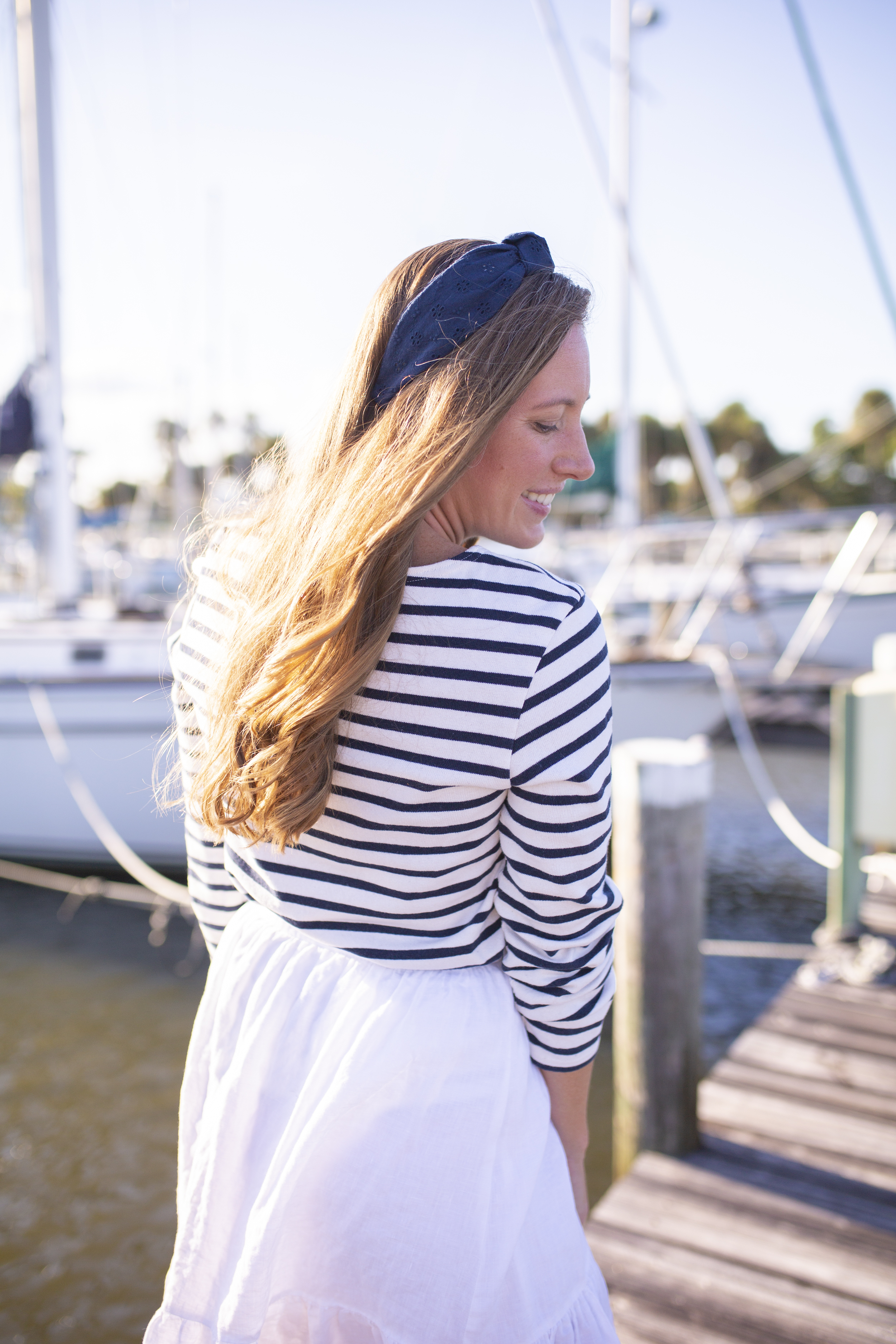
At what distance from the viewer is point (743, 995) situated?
5.96 metres

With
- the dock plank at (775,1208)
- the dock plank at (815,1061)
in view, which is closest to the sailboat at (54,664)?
the dock plank at (815,1061)

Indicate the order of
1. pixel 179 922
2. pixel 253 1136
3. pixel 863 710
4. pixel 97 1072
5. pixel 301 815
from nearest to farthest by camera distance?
pixel 301 815
pixel 253 1136
pixel 863 710
pixel 97 1072
pixel 179 922

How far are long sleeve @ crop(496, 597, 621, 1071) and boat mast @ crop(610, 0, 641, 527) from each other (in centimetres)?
995

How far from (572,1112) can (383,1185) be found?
0.26m

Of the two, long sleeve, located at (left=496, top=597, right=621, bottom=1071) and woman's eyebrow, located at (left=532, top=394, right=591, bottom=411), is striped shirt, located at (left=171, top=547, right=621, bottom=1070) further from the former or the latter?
woman's eyebrow, located at (left=532, top=394, right=591, bottom=411)

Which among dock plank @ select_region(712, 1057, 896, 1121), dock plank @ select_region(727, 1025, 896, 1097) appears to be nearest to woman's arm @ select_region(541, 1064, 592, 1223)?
dock plank @ select_region(712, 1057, 896, 1121)

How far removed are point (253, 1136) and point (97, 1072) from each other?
450cm

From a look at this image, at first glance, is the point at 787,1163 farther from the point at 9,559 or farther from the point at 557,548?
the point at 9,559

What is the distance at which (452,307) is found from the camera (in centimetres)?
106

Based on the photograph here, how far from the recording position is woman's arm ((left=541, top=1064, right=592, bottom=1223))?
3.84 ft

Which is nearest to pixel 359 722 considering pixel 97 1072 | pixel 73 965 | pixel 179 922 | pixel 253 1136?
pixel 253 1136

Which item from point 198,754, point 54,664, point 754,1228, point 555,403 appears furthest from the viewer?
point 54,664

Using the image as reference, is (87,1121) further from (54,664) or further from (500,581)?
(500,581)

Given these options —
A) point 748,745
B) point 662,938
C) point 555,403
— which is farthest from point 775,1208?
point 748,745
